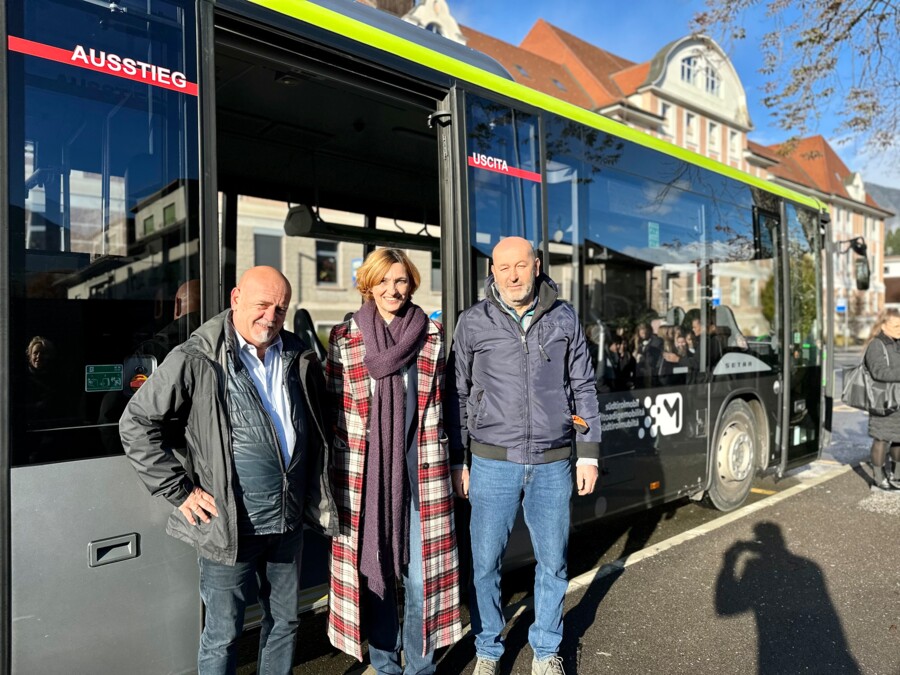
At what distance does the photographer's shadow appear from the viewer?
3.38 m

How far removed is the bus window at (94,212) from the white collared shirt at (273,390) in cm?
37

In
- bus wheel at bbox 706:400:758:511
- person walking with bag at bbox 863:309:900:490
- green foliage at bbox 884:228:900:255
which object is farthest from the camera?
green foliage at bbox 884:228:900:255

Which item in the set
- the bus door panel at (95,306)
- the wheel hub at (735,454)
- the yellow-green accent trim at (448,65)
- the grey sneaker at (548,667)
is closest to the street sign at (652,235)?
the yellow-green accent trim at (448,65)

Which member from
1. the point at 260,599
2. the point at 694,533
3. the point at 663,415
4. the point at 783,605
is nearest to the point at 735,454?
the point at 694,533

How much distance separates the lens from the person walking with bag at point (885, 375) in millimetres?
6660

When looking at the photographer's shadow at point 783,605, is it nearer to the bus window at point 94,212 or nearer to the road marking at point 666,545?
the road marking at point 666,545

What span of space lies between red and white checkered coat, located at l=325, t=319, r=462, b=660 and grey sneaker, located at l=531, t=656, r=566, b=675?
0.44 meters

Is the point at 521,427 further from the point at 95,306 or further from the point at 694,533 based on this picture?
the point at 694,533

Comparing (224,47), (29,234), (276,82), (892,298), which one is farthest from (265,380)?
(892,298)

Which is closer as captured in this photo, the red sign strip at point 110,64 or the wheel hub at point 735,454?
the red sign strip at point 110,64

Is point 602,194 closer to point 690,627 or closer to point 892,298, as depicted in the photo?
point 690,627

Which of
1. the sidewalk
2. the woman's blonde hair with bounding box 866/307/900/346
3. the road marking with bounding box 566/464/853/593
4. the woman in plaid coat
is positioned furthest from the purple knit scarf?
the woman's blonde hair with bounding box 866/307/900/346

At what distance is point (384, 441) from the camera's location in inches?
107

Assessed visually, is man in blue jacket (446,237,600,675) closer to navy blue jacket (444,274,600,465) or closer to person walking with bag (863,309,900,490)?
navy blue jacket (444,274,600,465)
